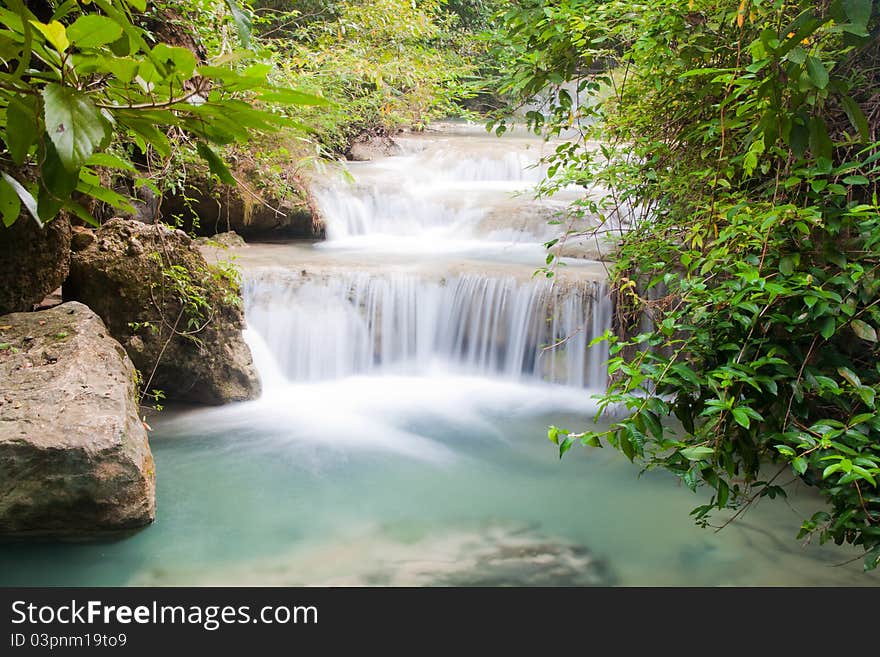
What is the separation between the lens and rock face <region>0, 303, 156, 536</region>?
3.23m

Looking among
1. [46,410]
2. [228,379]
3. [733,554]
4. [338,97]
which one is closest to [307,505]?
[46,410]

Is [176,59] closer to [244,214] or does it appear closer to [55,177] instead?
[55,177]

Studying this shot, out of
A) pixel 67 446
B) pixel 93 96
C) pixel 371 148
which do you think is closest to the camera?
pixel 93 96

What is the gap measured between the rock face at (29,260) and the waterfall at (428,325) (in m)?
2.03

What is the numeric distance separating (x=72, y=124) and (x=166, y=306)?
4.70 meters

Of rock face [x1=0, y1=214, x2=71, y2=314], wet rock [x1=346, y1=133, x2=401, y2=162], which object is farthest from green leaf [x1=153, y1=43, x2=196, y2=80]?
wet rock [x1=346, y1=133, x2=401, y2=162]

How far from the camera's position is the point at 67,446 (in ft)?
10.7

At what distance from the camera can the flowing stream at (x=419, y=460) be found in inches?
132

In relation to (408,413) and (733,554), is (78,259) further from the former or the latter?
(733,554)

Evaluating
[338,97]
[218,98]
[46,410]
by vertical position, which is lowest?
[46,410]

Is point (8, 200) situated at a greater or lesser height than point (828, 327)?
greater

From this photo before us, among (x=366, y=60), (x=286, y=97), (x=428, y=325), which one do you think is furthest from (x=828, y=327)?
(x=366, y=60)
